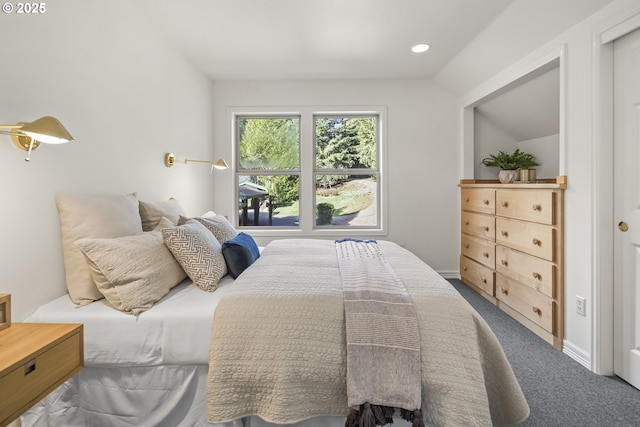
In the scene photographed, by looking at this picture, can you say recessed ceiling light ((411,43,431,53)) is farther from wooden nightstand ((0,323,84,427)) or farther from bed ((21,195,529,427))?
wooden nightstand ((0,323,84,427))

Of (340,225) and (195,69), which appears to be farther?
(340,225)

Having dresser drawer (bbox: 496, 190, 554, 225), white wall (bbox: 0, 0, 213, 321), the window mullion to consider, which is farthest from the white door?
white wall (bbox: 0, 0, 213, 321)

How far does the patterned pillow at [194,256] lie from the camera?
1631 millimetres

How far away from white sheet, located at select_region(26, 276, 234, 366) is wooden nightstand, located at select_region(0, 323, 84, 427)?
0.21m

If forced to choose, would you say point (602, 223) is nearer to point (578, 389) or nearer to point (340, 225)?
point (578, 389)

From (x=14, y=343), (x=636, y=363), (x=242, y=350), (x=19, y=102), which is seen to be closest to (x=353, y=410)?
(x=242, y=350)

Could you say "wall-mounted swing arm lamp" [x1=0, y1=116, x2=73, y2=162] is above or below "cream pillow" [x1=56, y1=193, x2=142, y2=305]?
above

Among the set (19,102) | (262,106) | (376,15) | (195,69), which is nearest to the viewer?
(19,102)

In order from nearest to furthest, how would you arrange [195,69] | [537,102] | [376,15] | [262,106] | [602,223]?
[602,223] → [376,15] → [537,102] → [195,69] → [262,106]

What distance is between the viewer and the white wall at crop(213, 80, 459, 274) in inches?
149

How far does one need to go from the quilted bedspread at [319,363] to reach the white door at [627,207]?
115 cm

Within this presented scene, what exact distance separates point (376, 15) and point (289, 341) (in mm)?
2464

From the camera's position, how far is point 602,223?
194 cm

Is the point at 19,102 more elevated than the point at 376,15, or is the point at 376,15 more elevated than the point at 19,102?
the point at 376,15
